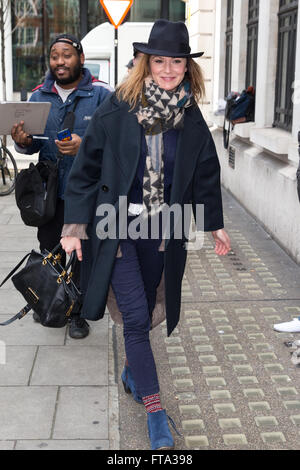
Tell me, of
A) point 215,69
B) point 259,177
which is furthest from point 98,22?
point 259,177

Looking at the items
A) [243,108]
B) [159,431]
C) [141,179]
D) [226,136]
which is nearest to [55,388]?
[159,431]

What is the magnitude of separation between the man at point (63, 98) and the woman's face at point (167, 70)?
1086 millimetres

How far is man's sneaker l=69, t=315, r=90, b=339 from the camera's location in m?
4.83

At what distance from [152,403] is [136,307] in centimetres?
48

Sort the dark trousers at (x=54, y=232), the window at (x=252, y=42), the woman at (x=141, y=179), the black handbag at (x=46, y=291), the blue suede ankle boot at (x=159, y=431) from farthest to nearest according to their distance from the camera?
1. the window at (x=252, y=42)
2. the dark trousers at (x=54, y=232)
3. the black handbag at (x=46, y=291)
4. the woman at (x=141, y=179)
5. the blue suede ankle boot at (x=159, y=431)

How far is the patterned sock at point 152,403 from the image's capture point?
3436 mm

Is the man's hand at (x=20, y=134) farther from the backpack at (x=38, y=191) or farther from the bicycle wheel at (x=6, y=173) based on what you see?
the bicycle wheel at (x=6, y=173)

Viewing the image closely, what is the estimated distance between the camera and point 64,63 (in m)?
4.55

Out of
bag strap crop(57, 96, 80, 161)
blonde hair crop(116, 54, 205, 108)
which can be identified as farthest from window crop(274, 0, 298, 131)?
blonde hair crop(116, 54, 205, 108)

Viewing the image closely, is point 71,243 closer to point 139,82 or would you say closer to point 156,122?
point 156,122

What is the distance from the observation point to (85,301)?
3600 mm

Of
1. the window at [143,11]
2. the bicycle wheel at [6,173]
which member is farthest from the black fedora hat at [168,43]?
the window at [143,11]

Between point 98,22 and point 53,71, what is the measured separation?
20576mm

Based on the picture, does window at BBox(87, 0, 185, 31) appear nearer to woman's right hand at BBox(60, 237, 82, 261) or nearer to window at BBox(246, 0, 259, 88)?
window at BBox(246, 0, 259, 88)
